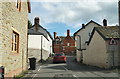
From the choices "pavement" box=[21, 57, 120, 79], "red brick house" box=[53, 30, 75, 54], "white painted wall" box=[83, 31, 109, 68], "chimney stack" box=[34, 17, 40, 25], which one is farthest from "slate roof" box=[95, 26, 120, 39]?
"red brick house" box=[53, 30, 75, 54]

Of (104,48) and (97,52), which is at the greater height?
(104,48)

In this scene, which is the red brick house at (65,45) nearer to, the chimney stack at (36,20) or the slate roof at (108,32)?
the chimney stack at (36,20)

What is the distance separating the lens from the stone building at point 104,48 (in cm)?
1565

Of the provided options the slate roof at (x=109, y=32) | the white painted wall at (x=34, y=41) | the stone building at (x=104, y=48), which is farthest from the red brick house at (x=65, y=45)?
the slate roof at (x=109, y=32)

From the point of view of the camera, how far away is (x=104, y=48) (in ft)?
53.3

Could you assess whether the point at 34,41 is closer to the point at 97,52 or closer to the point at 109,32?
the point at 97,52

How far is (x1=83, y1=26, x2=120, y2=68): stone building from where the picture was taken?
616 inches

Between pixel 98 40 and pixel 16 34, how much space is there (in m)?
9.20

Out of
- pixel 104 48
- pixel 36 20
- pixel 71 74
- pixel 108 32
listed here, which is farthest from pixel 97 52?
pixel 36 20

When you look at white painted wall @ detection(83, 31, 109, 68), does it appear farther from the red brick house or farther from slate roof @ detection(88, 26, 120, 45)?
the red brick house

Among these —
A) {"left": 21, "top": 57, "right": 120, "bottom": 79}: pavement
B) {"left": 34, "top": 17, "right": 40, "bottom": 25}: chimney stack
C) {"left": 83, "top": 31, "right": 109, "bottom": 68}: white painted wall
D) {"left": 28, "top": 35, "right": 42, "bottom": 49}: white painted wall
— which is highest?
{"left": 34, "top": 17, "right": 40, "bottom": 25}: chimney stack

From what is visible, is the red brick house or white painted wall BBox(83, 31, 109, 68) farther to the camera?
the red brick house

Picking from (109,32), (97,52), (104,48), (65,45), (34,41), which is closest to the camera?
(104,48)

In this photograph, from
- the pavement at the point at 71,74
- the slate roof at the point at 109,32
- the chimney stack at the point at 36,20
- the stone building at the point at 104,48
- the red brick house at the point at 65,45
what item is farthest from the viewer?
the red brick house at the point at 65,45
